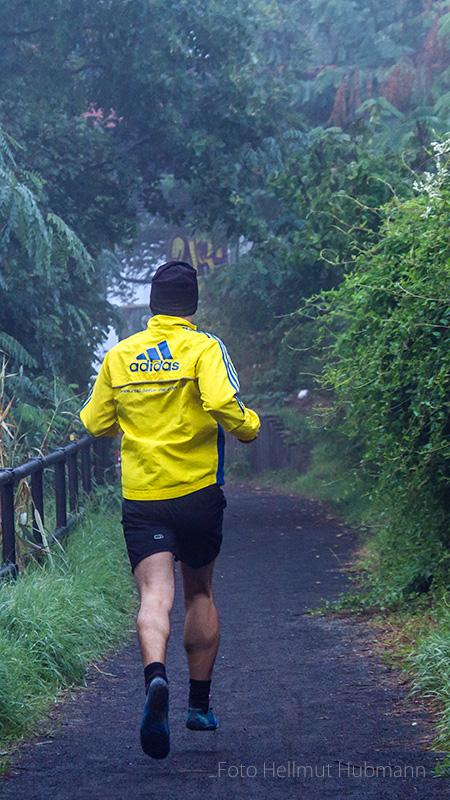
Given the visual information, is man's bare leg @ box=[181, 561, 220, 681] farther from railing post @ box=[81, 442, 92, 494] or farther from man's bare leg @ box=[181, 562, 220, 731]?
railing post @ box=[81, 442, 92, 494]

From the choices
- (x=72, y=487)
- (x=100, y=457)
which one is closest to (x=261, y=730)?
(x=72, y=487)

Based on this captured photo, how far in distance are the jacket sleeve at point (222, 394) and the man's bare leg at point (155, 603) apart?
58 centimetres

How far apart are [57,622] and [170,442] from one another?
194cm

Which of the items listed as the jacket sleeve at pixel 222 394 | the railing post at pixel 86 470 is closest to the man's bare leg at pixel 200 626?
the jacket sleeve at pixel 222 394

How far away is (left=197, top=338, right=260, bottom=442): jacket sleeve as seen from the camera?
11.8ft

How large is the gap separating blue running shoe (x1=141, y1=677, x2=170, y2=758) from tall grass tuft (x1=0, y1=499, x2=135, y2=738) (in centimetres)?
106

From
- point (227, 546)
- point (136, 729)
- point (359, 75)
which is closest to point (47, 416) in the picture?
point (227, 546)

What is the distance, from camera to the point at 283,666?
17.4ft

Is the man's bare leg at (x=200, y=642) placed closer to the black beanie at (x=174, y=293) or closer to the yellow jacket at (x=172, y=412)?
the yellow jacket at (x=172, y=412)

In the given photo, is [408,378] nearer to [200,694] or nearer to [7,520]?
[200,694]

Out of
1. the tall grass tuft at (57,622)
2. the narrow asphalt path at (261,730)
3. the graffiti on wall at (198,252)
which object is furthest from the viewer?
the graffiti on wall at (198,252)

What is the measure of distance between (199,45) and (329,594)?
7.94 m

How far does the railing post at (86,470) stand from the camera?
344 inches

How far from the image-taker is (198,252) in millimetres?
A: 26375
